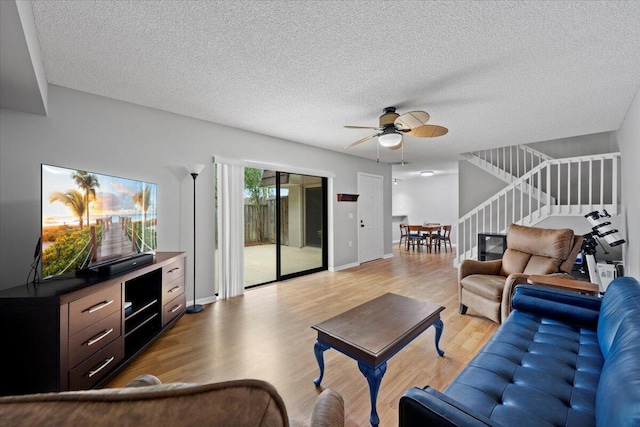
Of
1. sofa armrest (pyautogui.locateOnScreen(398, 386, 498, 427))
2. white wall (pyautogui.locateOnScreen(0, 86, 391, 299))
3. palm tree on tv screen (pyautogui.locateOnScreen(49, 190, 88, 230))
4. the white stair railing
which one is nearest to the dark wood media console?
palm tree on tv screen (pyautogui.locateOnScreen(49, 190, 88, 230))

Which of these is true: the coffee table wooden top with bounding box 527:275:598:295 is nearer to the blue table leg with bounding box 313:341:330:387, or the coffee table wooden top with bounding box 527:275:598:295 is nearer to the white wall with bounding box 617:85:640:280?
the white wall with bounding box 617:85:640:280

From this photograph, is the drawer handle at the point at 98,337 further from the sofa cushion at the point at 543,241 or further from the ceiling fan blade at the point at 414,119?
the sofa cushion at the point at 543,241

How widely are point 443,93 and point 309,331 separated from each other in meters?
2.86

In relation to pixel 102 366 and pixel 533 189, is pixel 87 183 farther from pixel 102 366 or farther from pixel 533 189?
pixel 533 189

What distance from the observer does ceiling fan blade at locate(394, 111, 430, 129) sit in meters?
2.54

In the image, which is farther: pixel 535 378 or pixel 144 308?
pixel 144 308

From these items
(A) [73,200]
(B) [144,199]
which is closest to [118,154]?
(B) [144,199]

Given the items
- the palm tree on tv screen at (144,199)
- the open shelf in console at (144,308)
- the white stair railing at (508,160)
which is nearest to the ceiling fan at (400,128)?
the palm tree on tv screen at (144,199)

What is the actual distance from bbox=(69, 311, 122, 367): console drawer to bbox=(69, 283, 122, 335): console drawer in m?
0.04

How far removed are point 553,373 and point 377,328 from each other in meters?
0.95

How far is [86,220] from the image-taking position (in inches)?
83.9

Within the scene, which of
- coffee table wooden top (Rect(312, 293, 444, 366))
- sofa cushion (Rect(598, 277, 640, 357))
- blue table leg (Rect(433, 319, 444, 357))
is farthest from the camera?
blue table leg (Rect(433, 319, 444, 357))

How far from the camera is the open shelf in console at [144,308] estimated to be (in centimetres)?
239

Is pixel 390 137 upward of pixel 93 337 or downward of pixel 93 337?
upward
